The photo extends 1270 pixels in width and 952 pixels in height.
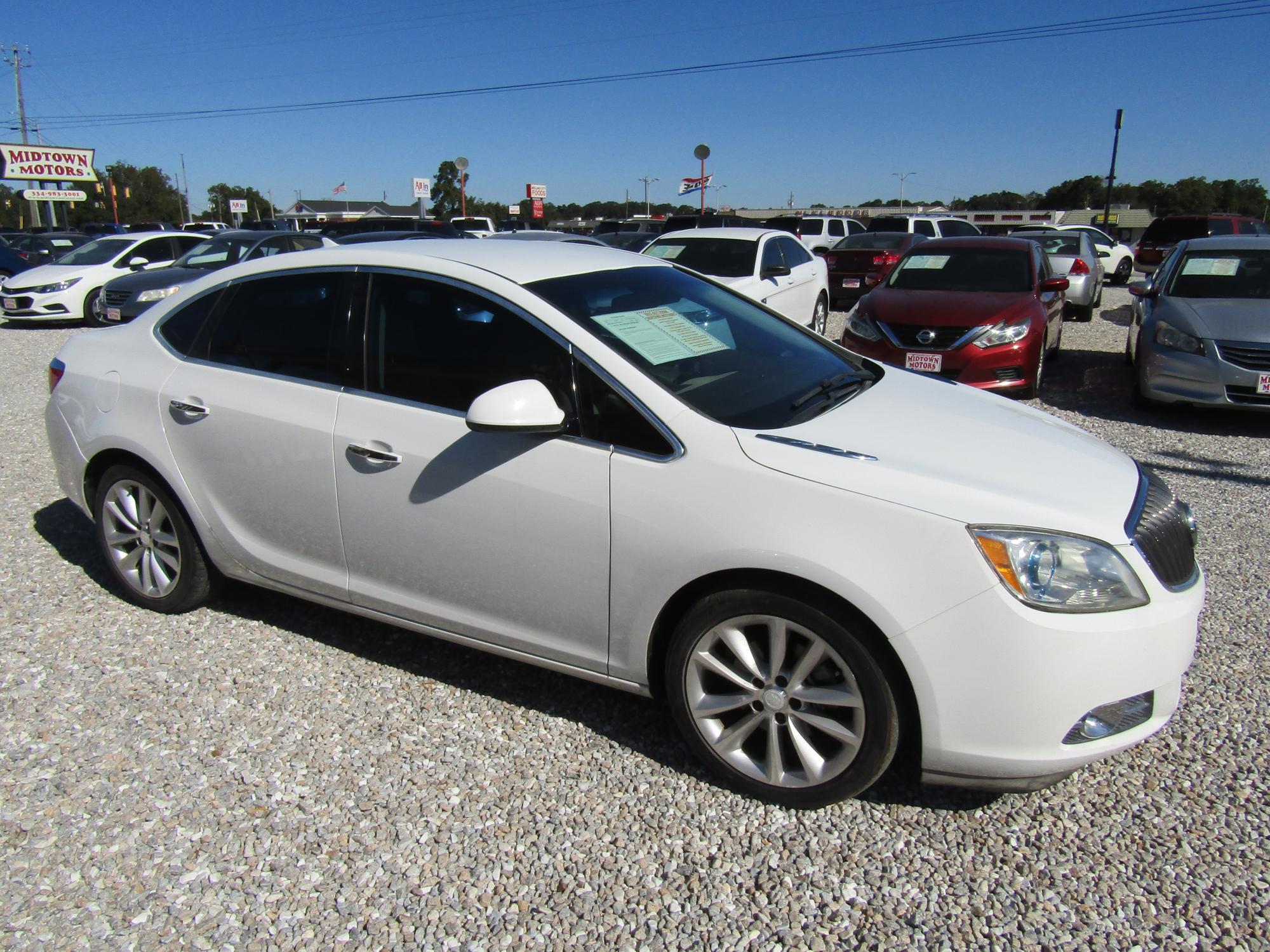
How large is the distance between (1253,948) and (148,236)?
18205 millimetres

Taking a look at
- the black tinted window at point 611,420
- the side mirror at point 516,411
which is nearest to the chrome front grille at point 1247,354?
the black tinted window at point 611,420

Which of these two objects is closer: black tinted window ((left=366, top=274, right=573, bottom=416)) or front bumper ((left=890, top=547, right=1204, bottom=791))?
front bumper ((left=890, top=547, right=1204, bottom=791))

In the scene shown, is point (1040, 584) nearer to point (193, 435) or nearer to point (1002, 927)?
point (1002, 927)

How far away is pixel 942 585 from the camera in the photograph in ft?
7.68

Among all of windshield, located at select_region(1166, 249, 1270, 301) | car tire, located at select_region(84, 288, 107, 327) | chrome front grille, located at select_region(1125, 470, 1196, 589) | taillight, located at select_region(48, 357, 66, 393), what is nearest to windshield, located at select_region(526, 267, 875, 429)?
chrome front grille, located at select_region(1125, 470, 1196, 589)

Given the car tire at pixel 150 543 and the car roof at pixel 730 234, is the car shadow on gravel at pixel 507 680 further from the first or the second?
A: the car roof at pixel 730 234

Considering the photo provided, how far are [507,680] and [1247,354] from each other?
21.7ft

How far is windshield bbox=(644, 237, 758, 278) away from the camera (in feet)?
33.6

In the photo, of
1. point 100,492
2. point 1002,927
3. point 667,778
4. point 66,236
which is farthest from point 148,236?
point 1002,927

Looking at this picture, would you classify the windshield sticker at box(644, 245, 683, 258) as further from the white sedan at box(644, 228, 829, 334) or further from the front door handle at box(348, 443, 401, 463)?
the front door handle at box(348, 443, 401, 463)

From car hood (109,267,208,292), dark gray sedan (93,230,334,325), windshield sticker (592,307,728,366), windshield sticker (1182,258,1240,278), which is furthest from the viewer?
car hood (109,267,208,292)

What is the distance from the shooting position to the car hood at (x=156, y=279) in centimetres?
1315

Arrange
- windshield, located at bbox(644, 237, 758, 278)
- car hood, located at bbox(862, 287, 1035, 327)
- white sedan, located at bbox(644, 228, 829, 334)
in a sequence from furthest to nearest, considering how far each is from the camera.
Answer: windshield, located at bbox(644, 237, 758, 278) → white sedan, located at bbox(644, 228, 829, 334) → car hood, located at bbox(862, 287, 1035, 327)

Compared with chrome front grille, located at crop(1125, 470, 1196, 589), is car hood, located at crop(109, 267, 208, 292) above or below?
above
